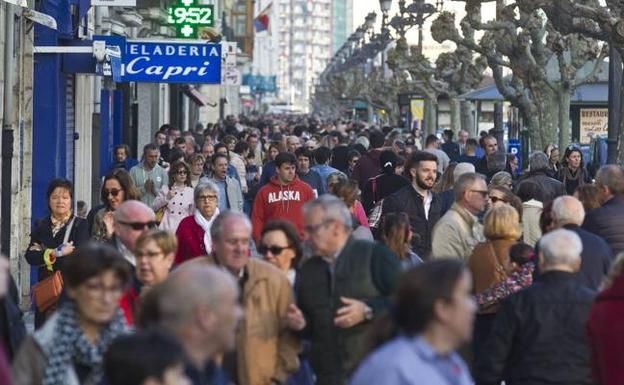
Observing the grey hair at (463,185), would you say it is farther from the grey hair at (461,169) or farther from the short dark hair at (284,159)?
the short dark hair at (284,159)

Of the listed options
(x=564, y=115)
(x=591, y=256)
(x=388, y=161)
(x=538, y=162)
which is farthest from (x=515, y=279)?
(x=564, y=115)

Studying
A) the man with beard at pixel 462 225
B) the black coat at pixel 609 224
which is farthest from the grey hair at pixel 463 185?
the black coat at pixel 609 224

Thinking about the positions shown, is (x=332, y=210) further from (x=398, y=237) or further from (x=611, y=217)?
(x=611, y=217)

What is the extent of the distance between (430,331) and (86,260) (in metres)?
1.66

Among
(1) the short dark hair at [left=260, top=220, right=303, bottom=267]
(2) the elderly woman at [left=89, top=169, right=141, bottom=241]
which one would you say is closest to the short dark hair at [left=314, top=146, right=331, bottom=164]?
(2) the elderly woman at [left=89, top=169, right=141, bottom=241]

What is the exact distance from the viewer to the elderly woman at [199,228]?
12.5 m

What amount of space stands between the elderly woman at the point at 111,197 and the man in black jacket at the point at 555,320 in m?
4.19

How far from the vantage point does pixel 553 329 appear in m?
8.73

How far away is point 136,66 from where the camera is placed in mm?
22188

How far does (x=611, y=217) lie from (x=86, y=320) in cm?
602

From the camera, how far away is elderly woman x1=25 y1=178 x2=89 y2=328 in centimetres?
1163

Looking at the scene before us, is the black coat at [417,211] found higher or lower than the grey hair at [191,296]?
lower

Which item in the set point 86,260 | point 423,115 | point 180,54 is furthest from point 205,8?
point 86,260

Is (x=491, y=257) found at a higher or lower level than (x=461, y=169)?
lower
